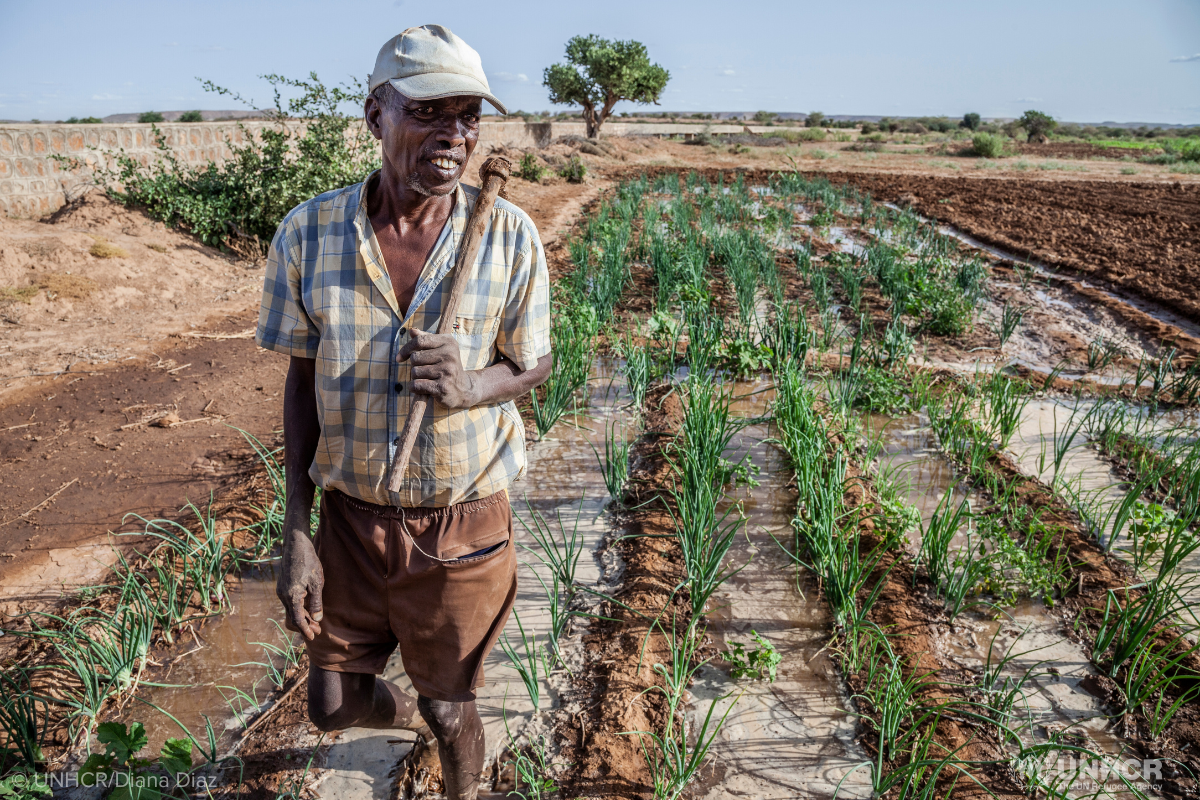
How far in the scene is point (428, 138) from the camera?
1.34 m

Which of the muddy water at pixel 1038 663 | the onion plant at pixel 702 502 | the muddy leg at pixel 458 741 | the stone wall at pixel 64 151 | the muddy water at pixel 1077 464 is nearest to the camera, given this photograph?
the muddy leg at pixel 458 741

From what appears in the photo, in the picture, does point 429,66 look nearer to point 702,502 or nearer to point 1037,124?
point 702,502

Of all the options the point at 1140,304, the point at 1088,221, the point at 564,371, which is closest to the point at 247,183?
the point at 564,371

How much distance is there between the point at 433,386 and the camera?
4.17 ft

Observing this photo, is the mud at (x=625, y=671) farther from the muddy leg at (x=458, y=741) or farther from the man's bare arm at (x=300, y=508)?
the man's bare arm at (x=300, y=508)

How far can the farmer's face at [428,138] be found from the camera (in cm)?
134

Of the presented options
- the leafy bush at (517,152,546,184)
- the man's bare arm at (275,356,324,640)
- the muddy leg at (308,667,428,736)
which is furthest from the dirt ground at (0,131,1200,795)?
the leafy bush at (517,152,546,184)

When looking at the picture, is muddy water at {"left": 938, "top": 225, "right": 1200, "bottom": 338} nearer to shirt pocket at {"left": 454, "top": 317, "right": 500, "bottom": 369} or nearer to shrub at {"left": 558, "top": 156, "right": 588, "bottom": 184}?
shirt pocket at {"left": 454, "top": 317, "right": 500, "bottom": 369}

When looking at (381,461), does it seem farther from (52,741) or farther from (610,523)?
(610,523)

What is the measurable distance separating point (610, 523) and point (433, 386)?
1.99 metres

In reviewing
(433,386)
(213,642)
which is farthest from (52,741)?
(433,386)

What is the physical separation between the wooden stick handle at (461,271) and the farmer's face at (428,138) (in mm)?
67

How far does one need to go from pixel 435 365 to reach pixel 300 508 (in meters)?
0.47

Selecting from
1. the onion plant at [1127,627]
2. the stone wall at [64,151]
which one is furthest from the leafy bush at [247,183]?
the onion plant at [1127,627]
